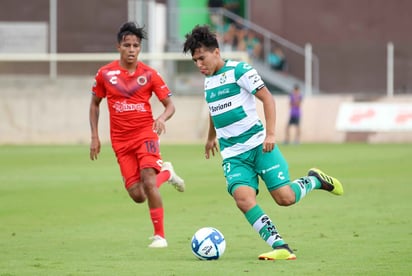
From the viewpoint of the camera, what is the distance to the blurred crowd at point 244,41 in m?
37.9

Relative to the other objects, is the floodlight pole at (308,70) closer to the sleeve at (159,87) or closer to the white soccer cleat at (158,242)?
the sleeve at (159,87)

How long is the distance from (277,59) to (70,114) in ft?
26.3

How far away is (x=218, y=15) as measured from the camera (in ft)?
124

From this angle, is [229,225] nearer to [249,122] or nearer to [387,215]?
[387,215]

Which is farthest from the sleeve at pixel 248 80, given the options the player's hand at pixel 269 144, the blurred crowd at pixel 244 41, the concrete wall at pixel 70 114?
the blurred crowd at pixel 244 41

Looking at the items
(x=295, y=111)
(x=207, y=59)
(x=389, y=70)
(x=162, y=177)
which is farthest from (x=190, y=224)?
(x=389, y=70)

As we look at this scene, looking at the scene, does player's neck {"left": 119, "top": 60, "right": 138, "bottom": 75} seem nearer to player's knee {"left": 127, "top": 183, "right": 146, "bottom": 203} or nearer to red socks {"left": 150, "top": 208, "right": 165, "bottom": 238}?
Answer: player's knee {"left": 127, "top": 183, "right": 146, "bottom": 203}

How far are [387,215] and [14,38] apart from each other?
23883 mm

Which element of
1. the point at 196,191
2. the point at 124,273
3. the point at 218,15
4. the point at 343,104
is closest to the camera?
the point at 124,273

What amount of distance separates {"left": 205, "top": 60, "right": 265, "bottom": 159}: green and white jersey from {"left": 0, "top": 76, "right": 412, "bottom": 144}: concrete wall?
24487 mm

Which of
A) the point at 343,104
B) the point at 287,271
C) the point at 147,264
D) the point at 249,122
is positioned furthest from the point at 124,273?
the point at 343,104

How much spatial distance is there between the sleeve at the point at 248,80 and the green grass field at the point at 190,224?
1.60 metres

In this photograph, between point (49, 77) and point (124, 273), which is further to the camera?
point (49, 77)

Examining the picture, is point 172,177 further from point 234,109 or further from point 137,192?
point 234,109
